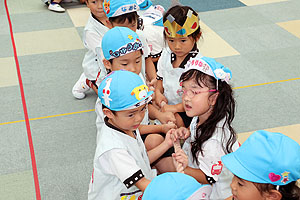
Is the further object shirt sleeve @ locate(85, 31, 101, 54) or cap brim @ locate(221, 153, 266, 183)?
shirt sleeve @ locate(85, 31, 101, 54)

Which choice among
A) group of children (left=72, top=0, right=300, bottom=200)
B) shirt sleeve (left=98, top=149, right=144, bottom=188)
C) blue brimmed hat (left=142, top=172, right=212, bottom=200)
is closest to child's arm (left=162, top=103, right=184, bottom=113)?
group of children (left=72, top=0, right=300, bottom=200)

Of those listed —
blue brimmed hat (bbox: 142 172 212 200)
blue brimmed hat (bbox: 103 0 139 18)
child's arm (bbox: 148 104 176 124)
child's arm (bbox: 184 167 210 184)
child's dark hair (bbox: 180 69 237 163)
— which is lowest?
child's arm (bbox: 148 104 176 124)

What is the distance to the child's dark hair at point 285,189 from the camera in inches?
71.9

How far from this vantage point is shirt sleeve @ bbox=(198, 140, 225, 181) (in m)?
2.38

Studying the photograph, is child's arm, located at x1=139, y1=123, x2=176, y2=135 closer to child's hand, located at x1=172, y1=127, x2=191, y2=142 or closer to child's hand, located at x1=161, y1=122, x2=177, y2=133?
child's hand, located at x1=161, y1=122, x2=177, y2=133

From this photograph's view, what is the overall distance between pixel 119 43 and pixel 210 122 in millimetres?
859

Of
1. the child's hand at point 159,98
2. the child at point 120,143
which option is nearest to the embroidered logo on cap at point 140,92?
the child at point 120,143

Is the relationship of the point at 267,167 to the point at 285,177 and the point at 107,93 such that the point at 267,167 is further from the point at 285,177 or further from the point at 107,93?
the point at 107,93

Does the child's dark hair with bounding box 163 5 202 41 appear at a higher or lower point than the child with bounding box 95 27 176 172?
higher

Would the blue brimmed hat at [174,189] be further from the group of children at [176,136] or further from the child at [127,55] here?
the child at [127,55]


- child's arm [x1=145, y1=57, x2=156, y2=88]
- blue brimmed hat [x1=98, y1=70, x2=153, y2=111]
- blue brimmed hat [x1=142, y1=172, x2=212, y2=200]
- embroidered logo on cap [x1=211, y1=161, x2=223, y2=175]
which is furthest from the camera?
child's arm [x1=145, y1=57, x2=156, y2=88]

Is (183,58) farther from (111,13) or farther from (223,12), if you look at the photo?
(223,12)

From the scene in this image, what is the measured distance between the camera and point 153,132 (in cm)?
299

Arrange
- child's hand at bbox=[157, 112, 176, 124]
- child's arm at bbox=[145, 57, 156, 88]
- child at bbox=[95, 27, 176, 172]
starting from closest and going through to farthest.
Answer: child at bbox=[95, 27, 176, 172]
child's hand at bbox=[157, 112, 176, 124]
child's arm at bbox=[145, 57, 156, 88]
